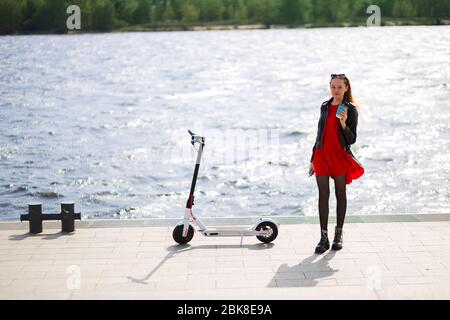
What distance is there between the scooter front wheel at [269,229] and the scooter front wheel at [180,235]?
505 millimetres

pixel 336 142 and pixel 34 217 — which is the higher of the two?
pixel 336 142

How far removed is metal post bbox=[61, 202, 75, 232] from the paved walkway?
75 mm

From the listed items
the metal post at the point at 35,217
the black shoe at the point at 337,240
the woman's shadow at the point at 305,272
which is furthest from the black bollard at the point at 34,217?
the black shoe at the point at 337,240

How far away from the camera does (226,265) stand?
5223 mm

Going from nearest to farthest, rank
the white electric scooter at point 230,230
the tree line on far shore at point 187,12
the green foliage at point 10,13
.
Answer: the white electric scooter at point 230,230 < the green foliage at point 10,13 < the tree line on far shore at point 187,12

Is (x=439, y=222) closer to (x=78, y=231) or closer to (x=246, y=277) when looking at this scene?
(x=246, y=277)

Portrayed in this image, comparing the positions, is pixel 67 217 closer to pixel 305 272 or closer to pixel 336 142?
A: pixel 305 272

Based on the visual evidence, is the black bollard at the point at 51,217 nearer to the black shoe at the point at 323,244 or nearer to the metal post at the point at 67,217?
the metal post at the point at 67,217

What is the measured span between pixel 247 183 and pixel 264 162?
298 cm

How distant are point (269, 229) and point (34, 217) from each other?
6.28 feet

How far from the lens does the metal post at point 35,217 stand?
238 inches

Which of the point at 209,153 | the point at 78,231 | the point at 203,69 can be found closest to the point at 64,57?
the point at 203,69

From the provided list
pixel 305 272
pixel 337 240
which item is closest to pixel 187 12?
pixel 337 240

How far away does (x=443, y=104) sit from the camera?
33.0 meters
